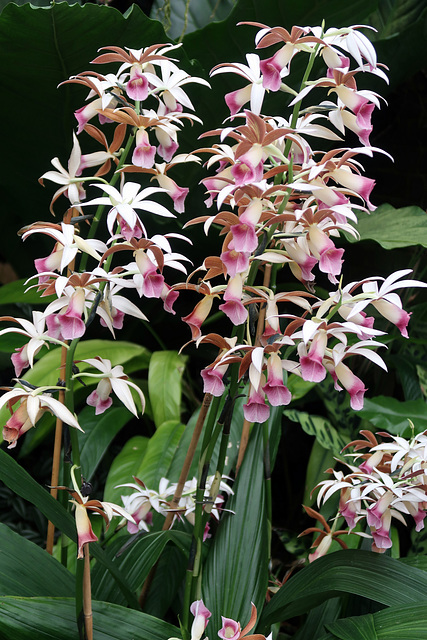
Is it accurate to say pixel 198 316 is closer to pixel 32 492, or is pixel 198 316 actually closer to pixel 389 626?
pixel 32 492

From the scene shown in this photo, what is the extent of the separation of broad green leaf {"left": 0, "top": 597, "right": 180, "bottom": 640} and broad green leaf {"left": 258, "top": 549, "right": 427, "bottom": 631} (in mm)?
122

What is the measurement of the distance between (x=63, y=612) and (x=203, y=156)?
35.1 inches

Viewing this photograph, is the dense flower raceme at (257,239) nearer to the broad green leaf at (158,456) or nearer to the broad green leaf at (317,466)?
the broad green leaf at (158,456)

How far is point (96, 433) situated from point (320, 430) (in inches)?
15.8

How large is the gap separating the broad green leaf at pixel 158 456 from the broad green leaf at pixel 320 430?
197 millimetres

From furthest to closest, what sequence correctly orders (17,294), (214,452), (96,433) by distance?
(17,294)
(96,433)
(214,452)

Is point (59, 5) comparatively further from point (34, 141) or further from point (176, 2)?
point (176, 2)

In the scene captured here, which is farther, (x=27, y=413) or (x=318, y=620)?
(x=318, y=620)

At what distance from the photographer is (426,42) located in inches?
49.9

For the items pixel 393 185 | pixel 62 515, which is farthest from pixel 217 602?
pixel 393 185

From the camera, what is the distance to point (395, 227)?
1090 millimetres

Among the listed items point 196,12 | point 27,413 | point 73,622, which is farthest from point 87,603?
point 196,12

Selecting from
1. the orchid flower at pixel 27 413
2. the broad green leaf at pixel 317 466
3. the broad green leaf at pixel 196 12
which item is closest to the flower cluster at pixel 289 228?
the orchid flower at pixel 27 413

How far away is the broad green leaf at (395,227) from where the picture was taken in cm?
100
